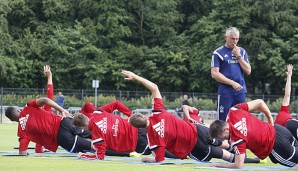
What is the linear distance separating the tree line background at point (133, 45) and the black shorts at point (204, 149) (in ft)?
147

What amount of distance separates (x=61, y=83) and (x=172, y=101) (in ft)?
44.3

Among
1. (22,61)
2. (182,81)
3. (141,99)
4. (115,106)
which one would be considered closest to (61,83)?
(22,61)

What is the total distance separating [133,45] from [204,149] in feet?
159

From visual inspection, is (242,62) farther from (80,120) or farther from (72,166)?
(72,166)

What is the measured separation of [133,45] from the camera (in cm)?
6353

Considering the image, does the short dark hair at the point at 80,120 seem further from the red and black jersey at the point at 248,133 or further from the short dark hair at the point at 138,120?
the red and black jersey at the point at 248,133

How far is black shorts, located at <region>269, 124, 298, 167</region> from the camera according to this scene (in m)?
13.7

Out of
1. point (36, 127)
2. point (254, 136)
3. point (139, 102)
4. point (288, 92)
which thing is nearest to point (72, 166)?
point (254, 136)

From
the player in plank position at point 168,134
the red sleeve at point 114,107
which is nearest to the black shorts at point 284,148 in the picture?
the player in plank position at point 168,134

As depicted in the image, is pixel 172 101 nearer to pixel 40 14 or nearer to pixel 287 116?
pixel 40 14

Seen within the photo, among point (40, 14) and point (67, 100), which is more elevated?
point (40, 14)

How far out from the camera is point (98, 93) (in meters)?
51.7

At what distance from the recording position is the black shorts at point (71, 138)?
55.5 ft

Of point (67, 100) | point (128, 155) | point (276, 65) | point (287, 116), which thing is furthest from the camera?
point (276, 65)
